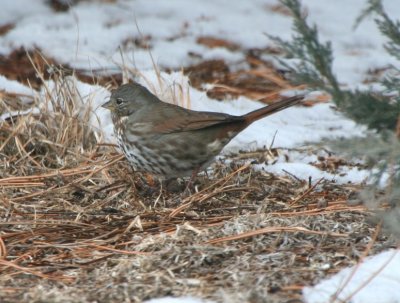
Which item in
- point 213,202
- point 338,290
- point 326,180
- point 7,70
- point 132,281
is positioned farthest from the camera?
point 7,70

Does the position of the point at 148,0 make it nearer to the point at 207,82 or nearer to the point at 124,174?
the point at 207,82

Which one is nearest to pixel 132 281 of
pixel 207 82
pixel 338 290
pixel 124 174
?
pixel 338 290

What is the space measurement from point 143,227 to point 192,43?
424cm

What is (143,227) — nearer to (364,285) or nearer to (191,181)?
(191,181)

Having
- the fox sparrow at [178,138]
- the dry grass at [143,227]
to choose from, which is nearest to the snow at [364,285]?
the dry grass at [143,227]

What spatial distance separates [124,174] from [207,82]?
8.35 ft

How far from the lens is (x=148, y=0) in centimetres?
986

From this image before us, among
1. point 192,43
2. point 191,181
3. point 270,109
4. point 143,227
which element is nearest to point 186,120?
point 191,181

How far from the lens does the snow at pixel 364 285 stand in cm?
391

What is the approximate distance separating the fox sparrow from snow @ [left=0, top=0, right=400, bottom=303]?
0.43 metres

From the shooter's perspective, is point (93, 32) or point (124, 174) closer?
point (124, 174)

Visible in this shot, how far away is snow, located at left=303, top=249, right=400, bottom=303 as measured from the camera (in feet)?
12.8

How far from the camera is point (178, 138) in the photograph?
242 inches

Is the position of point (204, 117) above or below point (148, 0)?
below
